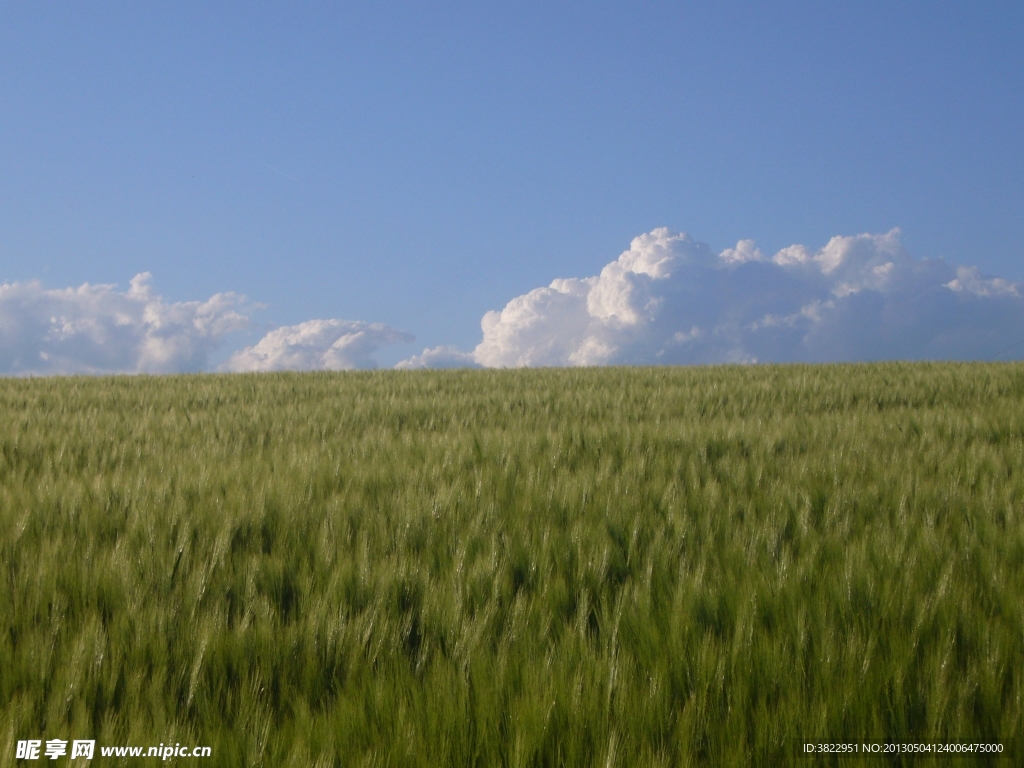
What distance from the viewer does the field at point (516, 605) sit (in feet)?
3.88

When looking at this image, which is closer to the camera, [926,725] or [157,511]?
[926,725]

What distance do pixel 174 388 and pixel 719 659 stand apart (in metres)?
9.42

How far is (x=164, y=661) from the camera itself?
56.1 inches

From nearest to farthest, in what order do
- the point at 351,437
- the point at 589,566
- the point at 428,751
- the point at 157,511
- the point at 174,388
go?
the point at 428,751, the point at 589,566, the point at 157,511, the point at 351,437, the point at 174,388

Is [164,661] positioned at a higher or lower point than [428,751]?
higher

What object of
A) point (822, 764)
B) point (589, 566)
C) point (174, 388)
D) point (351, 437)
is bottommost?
point (822, 764)

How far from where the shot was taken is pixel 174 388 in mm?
9055

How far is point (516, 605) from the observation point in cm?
158

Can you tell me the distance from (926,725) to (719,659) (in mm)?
400

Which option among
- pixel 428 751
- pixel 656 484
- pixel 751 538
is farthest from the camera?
pixel 656 484

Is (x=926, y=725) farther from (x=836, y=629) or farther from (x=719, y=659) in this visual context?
(x=719, y=659)

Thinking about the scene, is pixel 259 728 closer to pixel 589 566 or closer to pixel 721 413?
pixel 589 566

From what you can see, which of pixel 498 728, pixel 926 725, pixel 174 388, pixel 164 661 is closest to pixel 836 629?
pixel 926 725

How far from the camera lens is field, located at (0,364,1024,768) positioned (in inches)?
46.5
